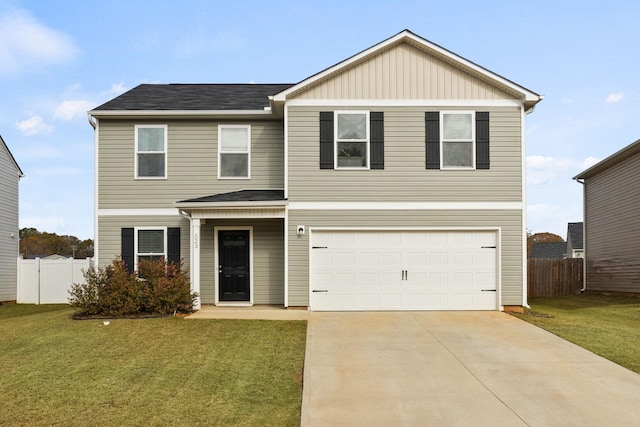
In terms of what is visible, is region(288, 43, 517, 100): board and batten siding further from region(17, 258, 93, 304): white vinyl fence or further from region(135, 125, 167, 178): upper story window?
region(17, 258, 93, 304): white vinyl fence

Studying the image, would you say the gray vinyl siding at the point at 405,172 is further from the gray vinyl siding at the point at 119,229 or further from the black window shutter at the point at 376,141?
the gray vinyl siding at the point at 119,229

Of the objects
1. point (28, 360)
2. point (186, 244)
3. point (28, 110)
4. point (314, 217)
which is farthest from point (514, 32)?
point (28, 110)

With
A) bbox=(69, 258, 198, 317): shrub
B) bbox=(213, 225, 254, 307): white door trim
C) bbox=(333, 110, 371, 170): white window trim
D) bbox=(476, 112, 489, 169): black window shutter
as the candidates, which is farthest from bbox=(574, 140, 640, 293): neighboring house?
A: bbox=(69, 258, 198, 317): shrub

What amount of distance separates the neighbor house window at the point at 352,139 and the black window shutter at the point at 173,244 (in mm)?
5005

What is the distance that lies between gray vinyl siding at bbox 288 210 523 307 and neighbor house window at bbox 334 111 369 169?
4.41 ft

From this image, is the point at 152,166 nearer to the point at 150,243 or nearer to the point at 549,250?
the point at 150,243

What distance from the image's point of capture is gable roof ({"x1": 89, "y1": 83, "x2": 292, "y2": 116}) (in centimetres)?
1497

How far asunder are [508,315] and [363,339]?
4615 mm

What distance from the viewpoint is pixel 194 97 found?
53.2 ft

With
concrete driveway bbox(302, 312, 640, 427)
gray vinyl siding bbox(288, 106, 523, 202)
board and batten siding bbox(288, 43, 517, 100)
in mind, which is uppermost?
board and batten siding bbox(288, 43, 517, 100)

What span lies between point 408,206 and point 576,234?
29.4 meters

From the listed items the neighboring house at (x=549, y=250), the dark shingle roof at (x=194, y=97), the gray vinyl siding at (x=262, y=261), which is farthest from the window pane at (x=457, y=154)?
the neighboring house at (x=549, y=250)

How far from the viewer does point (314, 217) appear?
13.8 metres

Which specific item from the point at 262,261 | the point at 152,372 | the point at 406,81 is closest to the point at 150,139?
the point at 262,261
